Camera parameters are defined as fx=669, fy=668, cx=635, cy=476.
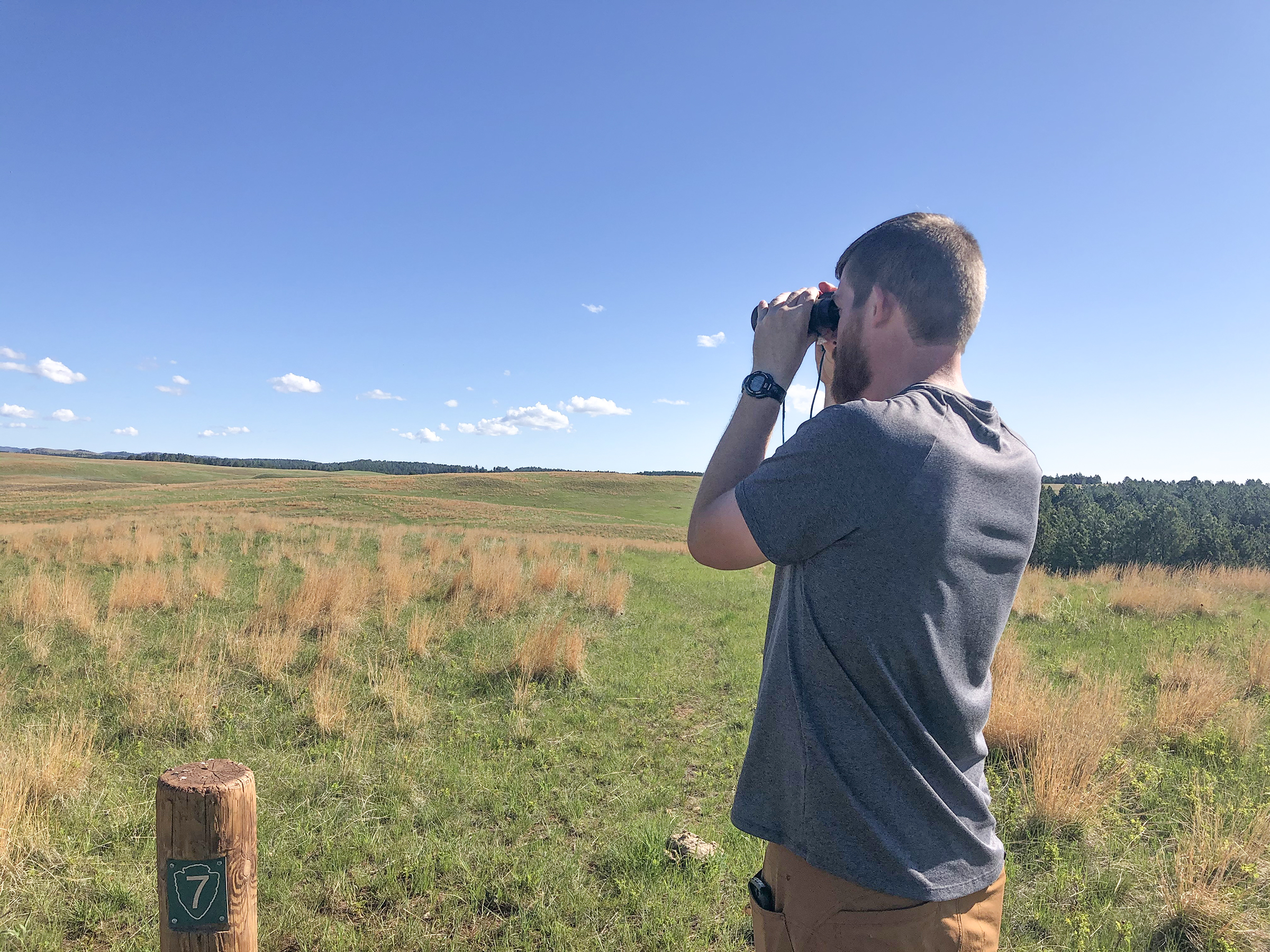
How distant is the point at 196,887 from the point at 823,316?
7.27 ft

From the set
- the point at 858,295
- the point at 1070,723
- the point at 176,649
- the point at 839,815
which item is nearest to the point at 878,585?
the point at 839,815

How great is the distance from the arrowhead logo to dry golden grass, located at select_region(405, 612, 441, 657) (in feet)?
18.6

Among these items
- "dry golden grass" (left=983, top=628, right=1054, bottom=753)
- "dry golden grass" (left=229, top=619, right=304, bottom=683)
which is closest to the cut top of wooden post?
"dry golden grass" (left=983, top=628, right=1054, bottom=753)

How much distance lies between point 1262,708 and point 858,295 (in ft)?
26.0

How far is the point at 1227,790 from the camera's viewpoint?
4.74 m

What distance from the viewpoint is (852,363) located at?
4.99ft

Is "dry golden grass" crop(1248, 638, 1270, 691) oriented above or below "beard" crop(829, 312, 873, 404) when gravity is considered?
below

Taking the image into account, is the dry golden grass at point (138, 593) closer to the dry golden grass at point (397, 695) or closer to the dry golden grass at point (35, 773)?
the dry golden grass at point (397, 695)

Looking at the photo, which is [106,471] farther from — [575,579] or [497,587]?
[497,587]

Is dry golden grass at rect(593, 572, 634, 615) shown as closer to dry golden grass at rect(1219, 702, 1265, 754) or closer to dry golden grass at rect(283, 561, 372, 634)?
dry golden grass at rect(283, 561, 372, 634)

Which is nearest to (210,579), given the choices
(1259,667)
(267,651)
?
(267,651)

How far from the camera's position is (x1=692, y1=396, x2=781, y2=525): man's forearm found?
1.51 meters

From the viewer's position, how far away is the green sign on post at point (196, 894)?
178 cm

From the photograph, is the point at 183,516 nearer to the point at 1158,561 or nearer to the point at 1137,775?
the point at 1137,775
